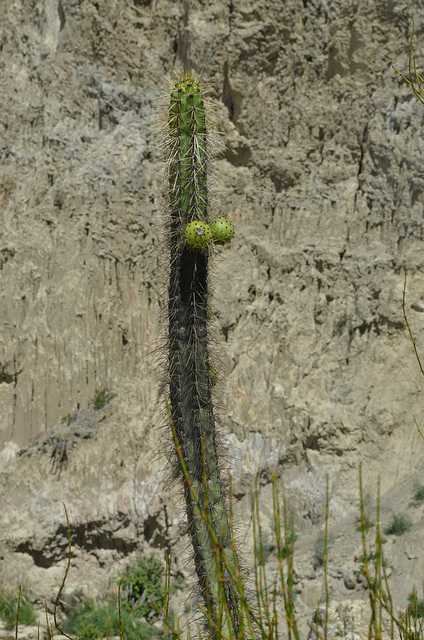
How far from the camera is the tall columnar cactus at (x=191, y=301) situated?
457cm

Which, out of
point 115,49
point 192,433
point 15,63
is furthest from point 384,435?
point 15,63

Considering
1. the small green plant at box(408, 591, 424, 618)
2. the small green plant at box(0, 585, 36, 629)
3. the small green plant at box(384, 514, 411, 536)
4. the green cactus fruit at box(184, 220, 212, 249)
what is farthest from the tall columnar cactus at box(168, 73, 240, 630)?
the small green plant at box(0, 585, 36, 629)

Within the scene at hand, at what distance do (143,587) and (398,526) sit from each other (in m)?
3.42

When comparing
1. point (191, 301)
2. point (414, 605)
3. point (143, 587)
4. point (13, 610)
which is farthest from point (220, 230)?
point (13, 610)

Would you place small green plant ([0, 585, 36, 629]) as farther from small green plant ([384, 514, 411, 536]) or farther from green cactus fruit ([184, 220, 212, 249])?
green cactus fruit ([184, 220, 212, 249])

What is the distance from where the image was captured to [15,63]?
43.1ft

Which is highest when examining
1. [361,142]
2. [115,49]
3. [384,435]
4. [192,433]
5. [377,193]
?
[115,49]

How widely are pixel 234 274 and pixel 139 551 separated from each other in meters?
4.31

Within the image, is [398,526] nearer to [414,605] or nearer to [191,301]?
[191,301]

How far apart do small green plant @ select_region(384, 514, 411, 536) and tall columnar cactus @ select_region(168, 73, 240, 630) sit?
4935mm

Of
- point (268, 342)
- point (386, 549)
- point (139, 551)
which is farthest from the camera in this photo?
point (268, 342)

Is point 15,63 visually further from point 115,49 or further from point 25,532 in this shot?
point 25,532

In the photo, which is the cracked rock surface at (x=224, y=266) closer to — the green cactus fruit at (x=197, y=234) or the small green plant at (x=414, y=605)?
the small green plant at (x=414, y=605)

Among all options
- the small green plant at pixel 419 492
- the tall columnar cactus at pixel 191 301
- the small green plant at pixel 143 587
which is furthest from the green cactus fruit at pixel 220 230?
the small green plant at pixel 143 587
